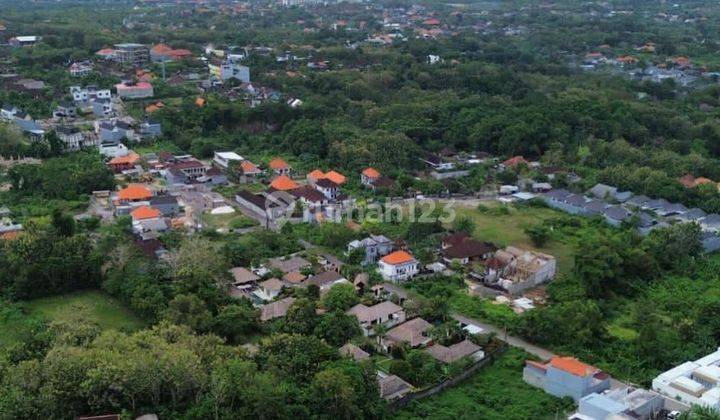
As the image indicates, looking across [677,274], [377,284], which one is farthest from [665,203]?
[377,284]

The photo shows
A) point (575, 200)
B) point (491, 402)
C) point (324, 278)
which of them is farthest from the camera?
point (575, 200)

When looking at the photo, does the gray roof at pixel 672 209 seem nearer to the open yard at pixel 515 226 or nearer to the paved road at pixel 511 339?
the open yard at pixel 515 226

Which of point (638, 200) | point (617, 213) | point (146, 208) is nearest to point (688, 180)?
point (638, 200)

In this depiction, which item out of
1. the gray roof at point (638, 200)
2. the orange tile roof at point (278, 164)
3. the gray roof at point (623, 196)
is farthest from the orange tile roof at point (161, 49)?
the gray roof at point (638, 200)

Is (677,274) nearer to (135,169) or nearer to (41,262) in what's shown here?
(41,262)

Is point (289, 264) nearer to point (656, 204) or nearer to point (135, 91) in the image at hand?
point (656, 204)

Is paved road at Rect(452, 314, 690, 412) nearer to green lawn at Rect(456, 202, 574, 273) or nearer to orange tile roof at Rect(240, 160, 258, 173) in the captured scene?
green lawn at Rect(456, 202, 574, 273)
